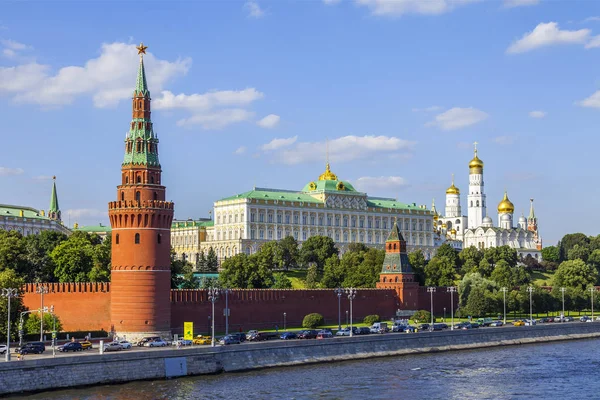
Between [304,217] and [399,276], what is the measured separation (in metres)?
67.2

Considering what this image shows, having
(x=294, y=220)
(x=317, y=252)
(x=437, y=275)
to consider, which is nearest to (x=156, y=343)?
(x=437, y=275)

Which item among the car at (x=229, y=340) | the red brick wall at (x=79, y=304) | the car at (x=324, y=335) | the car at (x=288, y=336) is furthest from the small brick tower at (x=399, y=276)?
the car at (x=229, y=340)

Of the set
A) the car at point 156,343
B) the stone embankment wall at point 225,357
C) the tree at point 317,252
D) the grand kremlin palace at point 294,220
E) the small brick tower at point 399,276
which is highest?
the grand kremlin palace at point 294,220

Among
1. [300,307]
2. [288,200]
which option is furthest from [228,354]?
[288,200]

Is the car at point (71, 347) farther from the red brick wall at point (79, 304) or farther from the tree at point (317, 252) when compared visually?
the tree at point (317, 252)

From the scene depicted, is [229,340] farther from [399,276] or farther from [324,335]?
[399,276]

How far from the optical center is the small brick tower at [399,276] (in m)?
116

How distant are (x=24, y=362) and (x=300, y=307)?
151 ft

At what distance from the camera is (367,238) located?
191 meters

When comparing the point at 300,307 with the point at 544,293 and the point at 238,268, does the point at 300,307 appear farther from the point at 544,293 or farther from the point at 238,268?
the point at 544,293

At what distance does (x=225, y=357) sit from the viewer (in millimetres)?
71500

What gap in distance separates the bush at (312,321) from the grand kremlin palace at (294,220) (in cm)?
7232

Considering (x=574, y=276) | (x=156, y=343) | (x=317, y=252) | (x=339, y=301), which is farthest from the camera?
(x=317, y=252)

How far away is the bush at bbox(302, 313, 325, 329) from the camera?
100 m
